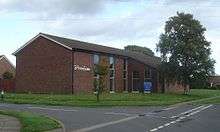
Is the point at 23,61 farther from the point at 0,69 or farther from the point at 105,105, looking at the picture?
the point at 105,105

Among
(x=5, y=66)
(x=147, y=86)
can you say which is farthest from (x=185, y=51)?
(x=5, y=66)

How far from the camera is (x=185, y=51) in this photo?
62781mm

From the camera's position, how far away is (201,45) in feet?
209

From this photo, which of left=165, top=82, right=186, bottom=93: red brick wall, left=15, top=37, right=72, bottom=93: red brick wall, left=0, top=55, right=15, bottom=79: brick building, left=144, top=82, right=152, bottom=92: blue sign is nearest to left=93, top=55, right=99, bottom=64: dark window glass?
left=15, top=37, right=72, bottom=93: red brick wall

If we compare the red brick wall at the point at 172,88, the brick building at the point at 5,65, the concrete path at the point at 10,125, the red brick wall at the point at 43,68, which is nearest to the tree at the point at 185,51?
the red brick wall at the point at 172,88

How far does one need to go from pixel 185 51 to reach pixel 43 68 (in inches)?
726

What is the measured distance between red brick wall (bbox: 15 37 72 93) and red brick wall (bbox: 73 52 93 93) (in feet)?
2.96

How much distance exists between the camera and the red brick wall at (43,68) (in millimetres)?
54166

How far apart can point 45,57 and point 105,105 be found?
67.8ft

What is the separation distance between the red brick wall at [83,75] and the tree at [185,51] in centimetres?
1173

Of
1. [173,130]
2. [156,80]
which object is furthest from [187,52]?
[173,130]

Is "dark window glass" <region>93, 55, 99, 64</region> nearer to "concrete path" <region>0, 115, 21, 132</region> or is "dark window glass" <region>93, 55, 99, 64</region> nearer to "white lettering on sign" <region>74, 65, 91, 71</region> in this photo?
"white lettering on sign" <region>74, 65, 91, 71</region>

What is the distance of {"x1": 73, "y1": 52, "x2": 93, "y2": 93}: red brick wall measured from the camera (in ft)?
179

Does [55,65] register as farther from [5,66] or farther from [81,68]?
[5,66]
